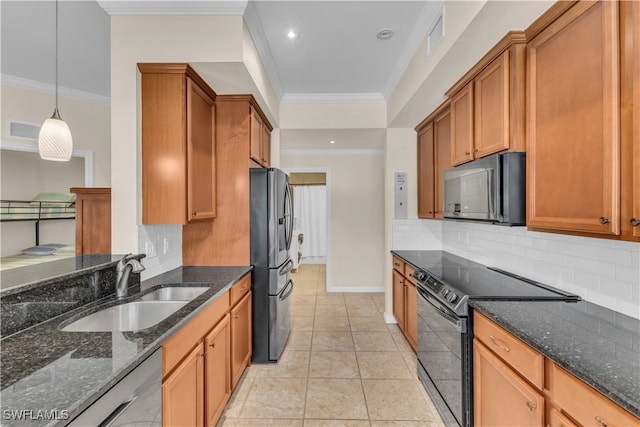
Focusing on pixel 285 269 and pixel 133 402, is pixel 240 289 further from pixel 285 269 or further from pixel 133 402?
pixel 133 402

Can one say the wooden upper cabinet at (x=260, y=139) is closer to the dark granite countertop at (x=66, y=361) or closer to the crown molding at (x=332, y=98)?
the crown molding at (x=332, y=98)

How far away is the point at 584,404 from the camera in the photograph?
97 centimetres

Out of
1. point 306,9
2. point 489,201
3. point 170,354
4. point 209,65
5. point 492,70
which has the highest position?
point 306,9

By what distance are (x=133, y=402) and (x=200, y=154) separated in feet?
5.81

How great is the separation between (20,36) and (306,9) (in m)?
2.52

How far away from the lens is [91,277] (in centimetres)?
165

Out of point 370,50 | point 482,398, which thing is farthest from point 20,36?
point 482,398

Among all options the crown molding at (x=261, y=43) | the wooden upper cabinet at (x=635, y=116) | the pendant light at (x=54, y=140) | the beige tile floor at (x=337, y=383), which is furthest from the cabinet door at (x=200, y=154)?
the wooden upper cabinet at (x=635, y=116)

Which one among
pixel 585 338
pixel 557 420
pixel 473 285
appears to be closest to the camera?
pixel 557 420

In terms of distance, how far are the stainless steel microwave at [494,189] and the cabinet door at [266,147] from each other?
1967 mm

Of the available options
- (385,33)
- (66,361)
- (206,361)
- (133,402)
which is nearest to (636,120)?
(385,33)

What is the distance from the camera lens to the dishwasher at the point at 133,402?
861 millimetres

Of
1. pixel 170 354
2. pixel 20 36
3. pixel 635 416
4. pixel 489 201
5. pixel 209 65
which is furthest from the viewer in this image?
pixel 20 36

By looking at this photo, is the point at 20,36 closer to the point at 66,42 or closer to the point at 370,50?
the point at 66,42
